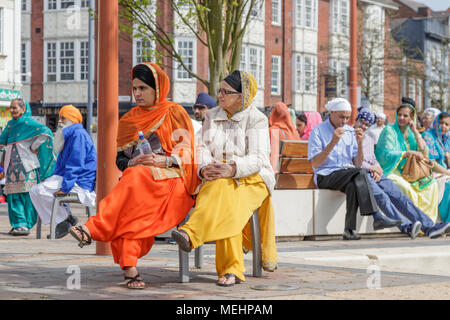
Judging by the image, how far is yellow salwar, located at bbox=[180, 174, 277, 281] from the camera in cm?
693

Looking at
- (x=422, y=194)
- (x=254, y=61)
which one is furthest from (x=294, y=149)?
(x=254, y=61)

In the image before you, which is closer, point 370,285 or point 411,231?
point 370,285

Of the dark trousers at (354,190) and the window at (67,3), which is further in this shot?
the window at (67,3)

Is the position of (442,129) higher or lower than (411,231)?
higher

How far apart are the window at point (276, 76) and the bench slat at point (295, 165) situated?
1512 inches

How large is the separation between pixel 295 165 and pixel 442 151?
3230 mm

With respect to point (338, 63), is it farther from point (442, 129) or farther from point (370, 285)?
point (370, 285)

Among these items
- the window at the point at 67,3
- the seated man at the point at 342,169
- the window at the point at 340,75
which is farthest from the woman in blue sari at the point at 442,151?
the window at the point at 67,3

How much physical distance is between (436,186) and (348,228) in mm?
2355

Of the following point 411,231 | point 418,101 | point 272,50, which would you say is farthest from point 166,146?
point 418,101

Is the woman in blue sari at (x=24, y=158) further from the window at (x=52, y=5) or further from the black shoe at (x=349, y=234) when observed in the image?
the window at (x=52, y=5)

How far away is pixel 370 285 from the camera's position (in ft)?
23.0

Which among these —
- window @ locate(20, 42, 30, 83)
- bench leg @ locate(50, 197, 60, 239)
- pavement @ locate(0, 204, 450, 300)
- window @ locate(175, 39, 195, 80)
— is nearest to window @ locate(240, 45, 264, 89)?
window @ locate(175, 39, 195, 80)

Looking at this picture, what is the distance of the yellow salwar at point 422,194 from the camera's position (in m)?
13.5
